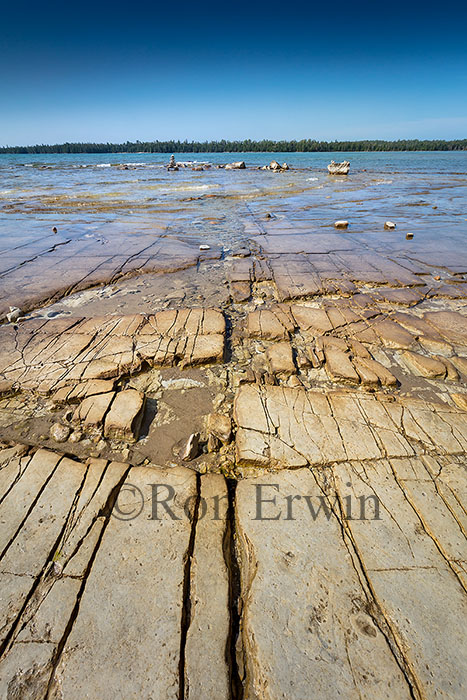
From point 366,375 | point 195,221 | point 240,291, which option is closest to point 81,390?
point 366,375

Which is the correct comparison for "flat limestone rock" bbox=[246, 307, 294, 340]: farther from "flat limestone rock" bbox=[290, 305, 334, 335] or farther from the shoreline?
"flat limestone rock" bbox=[290, 305, 334, 335]

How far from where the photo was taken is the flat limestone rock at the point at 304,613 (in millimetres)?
1248

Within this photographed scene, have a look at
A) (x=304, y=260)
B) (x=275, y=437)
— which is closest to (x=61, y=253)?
(x=304, y=260)

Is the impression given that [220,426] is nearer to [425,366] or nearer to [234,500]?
[234,500]

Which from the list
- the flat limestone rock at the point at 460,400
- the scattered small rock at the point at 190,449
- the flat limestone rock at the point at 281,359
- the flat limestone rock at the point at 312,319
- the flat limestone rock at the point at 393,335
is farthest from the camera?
the flat limestone rock at the point at 312,319

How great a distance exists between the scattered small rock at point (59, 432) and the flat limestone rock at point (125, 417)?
0.30 metres

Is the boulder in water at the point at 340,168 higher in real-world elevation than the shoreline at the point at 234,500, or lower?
higher

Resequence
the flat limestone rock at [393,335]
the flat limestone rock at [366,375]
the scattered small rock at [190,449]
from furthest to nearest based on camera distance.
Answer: the flat limestone rock at [393,335]
the flat limestone rock at [366,375]
the scattered small rock at [190,449]

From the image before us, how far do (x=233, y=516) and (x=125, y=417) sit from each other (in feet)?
3.78

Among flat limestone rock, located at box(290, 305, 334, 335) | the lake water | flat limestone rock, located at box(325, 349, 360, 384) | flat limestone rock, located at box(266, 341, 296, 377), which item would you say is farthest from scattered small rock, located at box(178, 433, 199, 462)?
the lake water

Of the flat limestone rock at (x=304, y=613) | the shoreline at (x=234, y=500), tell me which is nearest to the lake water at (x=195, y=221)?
the shoreline at (x=234, y=500)

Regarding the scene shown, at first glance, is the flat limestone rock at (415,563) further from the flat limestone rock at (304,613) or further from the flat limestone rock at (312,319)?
the flat limestone rock at (312,319)

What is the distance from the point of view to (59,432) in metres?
2.39

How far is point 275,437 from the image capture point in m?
2.28
